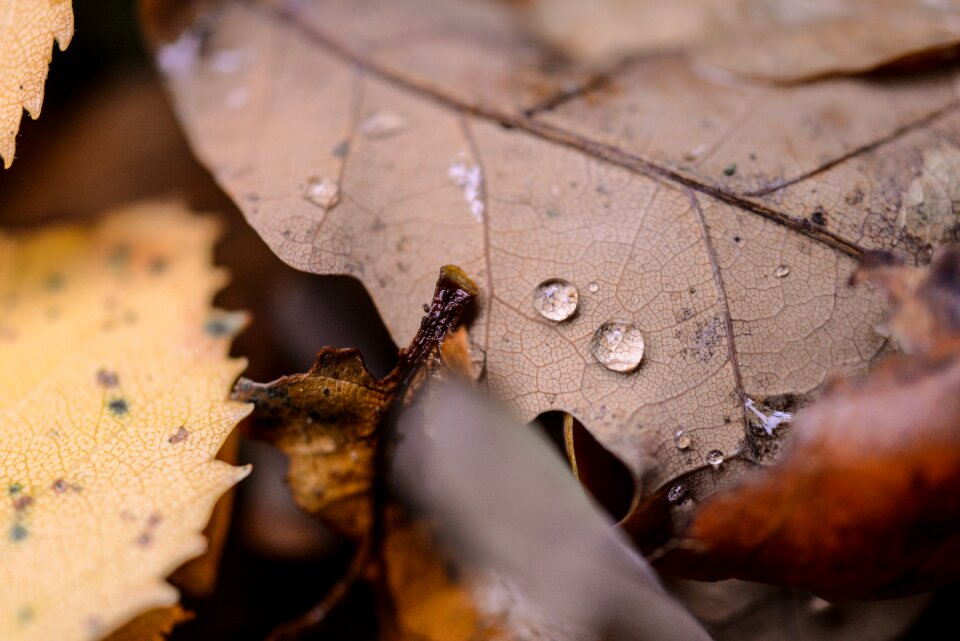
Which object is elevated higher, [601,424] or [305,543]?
[601,424]

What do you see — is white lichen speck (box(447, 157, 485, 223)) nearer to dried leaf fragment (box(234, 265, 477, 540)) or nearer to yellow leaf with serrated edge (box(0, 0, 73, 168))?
dried leaf fragment (box(234, 265, 477, 540))

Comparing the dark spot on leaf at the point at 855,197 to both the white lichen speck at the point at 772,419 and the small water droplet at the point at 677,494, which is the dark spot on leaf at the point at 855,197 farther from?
the small water droplet at the point at 677,494

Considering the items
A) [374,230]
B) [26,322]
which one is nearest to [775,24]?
[374,230]

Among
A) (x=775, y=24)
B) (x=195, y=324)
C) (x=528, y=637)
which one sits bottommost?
(x=528, y=637)

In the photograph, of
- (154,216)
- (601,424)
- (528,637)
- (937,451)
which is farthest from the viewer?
(154,216)

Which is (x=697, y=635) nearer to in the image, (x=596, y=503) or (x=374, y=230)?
(x=596, y=503)

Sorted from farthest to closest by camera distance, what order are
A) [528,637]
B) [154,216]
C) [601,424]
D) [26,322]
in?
[154,216], [26,322], [528,637], [601,424]

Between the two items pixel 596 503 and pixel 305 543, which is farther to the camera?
pixel 305 543
